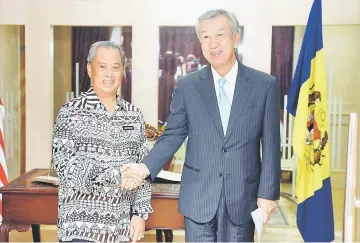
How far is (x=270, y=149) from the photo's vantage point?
87.2 inches

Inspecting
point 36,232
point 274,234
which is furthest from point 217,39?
point 274,234

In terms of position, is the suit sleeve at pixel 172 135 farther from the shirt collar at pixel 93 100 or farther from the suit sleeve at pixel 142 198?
the shirt collar at pixel 93 100

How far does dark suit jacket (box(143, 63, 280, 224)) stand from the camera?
87.5 inches

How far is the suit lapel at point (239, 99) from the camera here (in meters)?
2.21

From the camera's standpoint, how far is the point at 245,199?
2.26 m

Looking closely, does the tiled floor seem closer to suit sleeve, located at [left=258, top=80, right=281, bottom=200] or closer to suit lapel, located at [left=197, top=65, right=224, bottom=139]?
suit sleeve, located at [left=258, top=80, right=281, bottom=200]

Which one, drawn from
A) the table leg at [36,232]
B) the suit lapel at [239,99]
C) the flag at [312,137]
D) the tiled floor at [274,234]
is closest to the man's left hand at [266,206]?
the suit lapel at [239,99]

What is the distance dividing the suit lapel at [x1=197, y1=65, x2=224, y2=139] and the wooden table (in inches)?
35.0

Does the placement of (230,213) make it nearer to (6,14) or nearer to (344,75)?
(344,75)

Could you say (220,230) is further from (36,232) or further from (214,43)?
(36,232)

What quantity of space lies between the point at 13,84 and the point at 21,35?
21.4 inches

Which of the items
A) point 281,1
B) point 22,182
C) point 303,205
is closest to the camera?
point 22,182

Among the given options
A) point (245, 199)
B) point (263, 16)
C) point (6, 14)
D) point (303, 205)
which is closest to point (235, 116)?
point (245, 199)

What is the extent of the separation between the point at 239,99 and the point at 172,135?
14.4 inches
